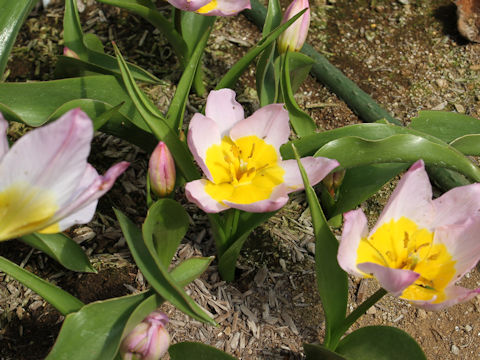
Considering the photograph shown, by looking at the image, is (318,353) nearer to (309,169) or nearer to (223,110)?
(309,169)

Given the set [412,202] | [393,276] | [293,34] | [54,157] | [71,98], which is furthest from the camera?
[293,34]

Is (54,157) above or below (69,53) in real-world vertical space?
above

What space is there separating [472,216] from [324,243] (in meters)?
0.31

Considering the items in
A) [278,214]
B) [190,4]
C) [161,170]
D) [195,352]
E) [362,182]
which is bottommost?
[278,214]

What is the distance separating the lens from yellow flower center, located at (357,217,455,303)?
50.4 inches

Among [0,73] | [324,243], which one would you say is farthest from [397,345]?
[0,73]

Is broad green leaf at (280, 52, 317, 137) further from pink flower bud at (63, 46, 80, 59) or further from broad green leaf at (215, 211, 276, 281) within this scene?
pink flower bud at (63, 46, 80, 59)

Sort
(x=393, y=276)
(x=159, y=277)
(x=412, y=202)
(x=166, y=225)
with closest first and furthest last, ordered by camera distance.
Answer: (x=393, y=276)
(x=159, y=277)
(x=412, y=202)
(x=166, y=225)

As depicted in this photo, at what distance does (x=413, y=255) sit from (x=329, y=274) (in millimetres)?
198

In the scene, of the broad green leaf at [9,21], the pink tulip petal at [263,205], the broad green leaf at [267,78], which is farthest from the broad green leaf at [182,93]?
the broad green leaf at [9,21]

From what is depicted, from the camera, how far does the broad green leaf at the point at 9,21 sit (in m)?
1.68

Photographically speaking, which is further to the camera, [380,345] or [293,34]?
[293,34]

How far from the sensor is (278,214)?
2.02m

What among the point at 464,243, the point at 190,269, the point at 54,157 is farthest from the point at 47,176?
the point at 464,243
